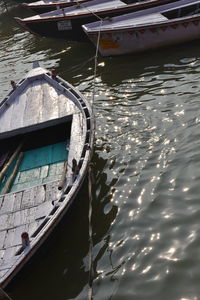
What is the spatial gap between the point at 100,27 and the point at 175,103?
16.7 ft

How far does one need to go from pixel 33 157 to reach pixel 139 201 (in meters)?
2.94

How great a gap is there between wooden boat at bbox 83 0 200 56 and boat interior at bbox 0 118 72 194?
4.96 metres

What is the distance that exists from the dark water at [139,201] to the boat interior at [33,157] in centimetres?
89

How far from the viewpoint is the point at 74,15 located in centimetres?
1507

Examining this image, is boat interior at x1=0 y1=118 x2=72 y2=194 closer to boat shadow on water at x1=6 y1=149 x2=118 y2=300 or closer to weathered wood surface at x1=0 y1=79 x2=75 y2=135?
weathered wood surface at x1=0 y1=79 x2=75 y2=135

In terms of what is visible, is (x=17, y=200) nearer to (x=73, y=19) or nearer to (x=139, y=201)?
(x=139, y=201)

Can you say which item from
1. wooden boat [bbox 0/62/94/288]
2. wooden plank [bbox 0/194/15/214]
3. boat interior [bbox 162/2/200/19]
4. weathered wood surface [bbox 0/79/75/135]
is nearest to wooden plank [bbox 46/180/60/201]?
wooden boat [bbox 0/62/94/288]

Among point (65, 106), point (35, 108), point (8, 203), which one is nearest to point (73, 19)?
point (35, 108)

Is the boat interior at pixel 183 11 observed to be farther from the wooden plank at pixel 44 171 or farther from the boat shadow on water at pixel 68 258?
the boat shadow on water at pixel 68 258

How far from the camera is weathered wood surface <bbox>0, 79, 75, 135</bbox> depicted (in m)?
9.10

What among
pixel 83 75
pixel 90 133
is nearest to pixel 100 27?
pixel 83 75

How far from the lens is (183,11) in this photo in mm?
14617

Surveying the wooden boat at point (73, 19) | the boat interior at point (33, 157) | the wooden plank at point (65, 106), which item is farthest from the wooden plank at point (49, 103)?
the wooden boat at point (73, 19)

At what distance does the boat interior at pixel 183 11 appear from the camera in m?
14.5
